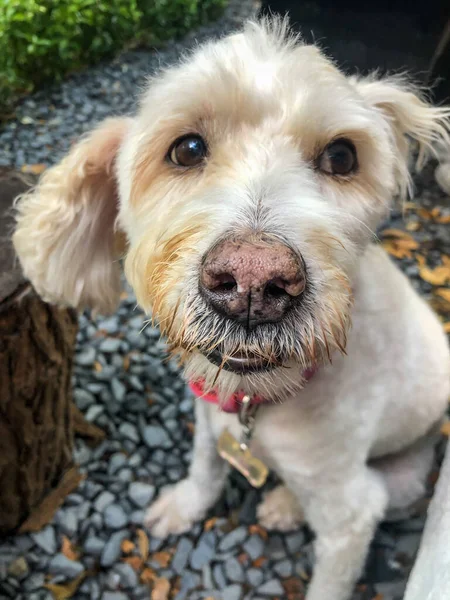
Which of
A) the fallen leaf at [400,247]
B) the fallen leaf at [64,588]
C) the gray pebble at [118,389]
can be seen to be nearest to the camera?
the fallen leaf at [64,588]

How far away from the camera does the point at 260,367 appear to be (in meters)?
0.97

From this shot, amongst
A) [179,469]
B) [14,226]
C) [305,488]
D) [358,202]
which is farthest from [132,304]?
[358,202]

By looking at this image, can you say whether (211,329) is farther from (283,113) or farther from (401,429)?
(401,429)

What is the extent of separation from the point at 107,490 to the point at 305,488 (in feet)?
3.01

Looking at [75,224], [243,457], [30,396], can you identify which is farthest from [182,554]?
[75,224]

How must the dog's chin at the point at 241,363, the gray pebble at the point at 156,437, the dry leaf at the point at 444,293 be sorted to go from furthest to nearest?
1. the dry leaf at the point at 444,293
2. the gray pebble at the point at 156,437
3. the dog's chin at the point at 241,363

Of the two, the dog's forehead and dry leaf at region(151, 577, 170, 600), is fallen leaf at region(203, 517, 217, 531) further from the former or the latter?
the dog's forehead

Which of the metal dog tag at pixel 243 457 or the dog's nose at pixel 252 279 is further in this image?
the metal dog tag at pixel 243 457

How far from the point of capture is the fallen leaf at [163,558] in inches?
74.3

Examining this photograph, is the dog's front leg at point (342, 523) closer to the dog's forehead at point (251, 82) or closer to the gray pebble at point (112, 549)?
the gray pebble at point (112, 549)

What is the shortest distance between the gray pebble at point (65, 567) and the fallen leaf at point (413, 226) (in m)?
2.55

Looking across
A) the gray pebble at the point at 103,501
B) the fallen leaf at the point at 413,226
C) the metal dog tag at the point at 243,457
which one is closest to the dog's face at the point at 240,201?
the metal dog tag at the point at 243,457

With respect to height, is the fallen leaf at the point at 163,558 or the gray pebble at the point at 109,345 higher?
the gray pebble at the point at 109,345

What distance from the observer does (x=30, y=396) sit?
1617 millimetres
